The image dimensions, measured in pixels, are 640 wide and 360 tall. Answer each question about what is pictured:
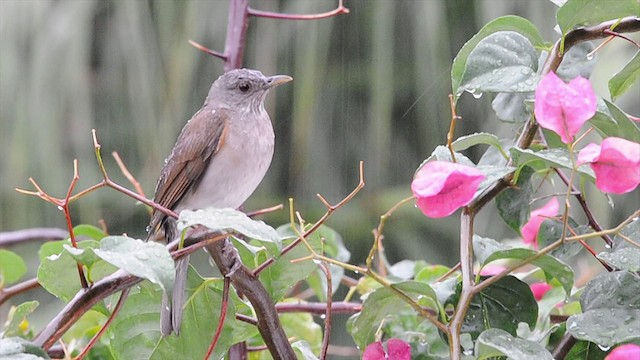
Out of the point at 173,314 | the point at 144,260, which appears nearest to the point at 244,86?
the point at 173,314

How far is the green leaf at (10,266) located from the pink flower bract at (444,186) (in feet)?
1.04

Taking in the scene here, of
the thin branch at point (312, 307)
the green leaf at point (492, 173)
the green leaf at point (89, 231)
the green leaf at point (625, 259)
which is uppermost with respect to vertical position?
the green leaf at point (492, 173)

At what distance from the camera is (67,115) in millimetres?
1859

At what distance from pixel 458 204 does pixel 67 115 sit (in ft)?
5.13

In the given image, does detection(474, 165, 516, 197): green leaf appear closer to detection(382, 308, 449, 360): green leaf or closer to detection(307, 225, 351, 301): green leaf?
detection(382, 308, 449, 360): green leaf

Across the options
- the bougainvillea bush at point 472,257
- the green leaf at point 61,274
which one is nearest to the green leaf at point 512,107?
the bougainvillea bush at point 472,257

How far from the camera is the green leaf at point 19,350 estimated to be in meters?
0.36

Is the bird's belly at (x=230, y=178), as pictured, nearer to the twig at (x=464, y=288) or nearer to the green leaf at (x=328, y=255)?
the green leaf at (x=328, y=255)

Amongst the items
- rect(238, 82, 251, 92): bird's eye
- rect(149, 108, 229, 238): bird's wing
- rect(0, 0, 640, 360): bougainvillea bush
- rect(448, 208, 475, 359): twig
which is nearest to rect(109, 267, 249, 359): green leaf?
rect(0, 0, 640, 360): bougainvillea bush

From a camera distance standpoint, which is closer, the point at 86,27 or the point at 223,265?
the point at 223,265

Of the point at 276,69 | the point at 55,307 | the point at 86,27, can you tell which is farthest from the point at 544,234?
the point at 55,307

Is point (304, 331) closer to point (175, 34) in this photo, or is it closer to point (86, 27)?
point (175, 34)

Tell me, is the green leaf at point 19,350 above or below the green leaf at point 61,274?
below

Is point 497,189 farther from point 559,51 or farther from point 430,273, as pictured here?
point 430,273
